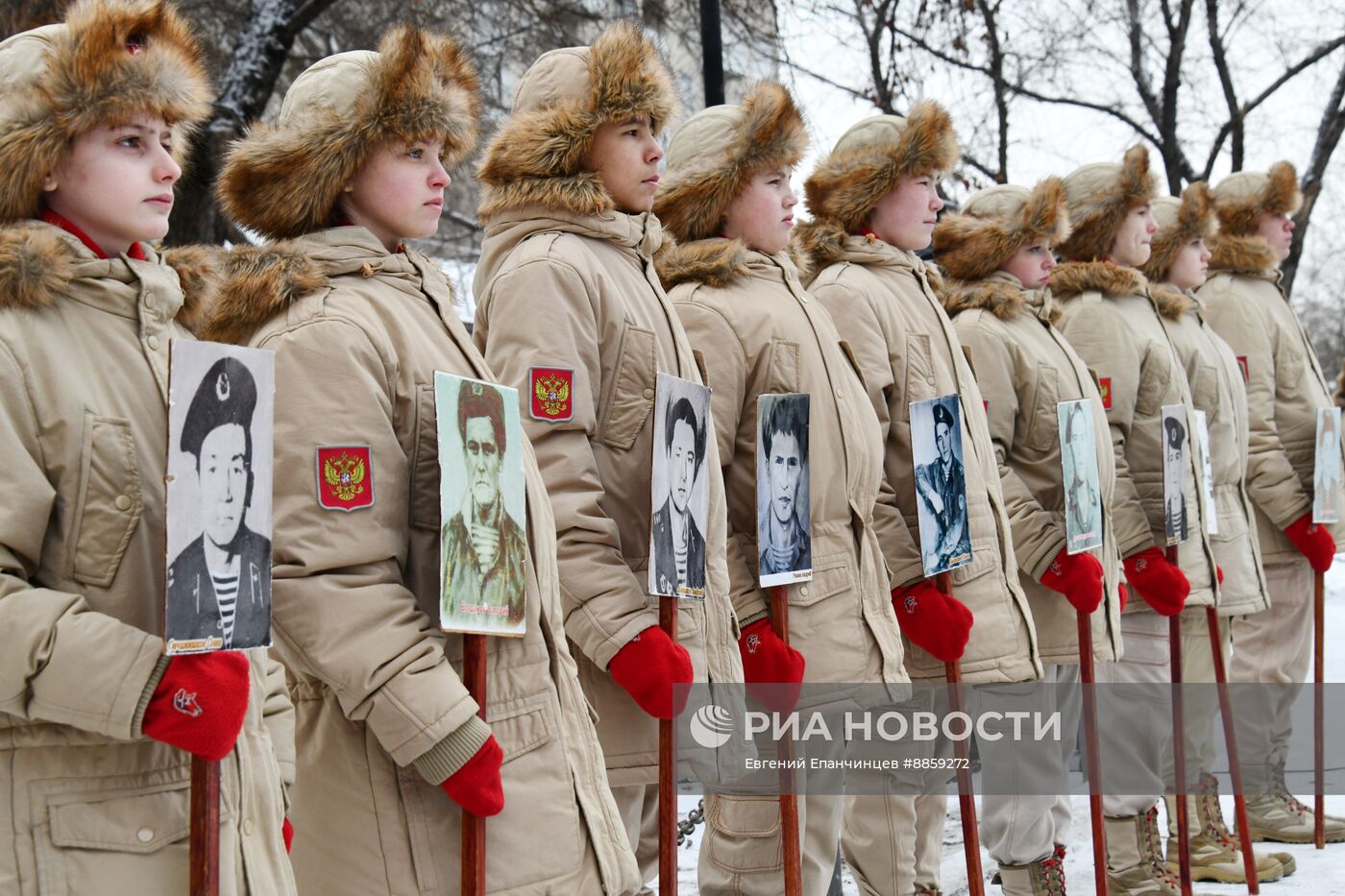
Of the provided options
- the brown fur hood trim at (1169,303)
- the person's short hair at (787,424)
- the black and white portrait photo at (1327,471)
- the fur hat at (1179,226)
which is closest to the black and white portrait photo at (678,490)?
the person's short hair at (787,424)

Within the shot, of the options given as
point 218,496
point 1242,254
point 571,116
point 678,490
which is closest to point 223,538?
point 218,496

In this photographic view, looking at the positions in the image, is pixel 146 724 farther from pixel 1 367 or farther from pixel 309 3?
pixel 309 3

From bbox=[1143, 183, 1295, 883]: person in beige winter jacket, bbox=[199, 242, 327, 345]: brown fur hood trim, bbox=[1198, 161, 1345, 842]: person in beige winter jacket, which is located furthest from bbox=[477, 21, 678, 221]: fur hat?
bbox=[1198, 161, 1345, 842]: person in beige winter jacket

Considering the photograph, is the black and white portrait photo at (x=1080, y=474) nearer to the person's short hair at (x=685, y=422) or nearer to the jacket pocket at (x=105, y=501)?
the person's short hair at (x=685, y=422)

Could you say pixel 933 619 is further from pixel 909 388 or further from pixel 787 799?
pixel 787 799

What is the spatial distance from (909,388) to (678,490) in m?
1.48

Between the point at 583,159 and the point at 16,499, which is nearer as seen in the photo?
the point at 16,499

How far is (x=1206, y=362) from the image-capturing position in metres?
6.37

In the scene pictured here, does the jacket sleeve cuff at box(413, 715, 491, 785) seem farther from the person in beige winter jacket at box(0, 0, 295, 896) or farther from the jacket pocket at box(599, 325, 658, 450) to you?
the jacket pocket at box(599, 325, 658, 450)

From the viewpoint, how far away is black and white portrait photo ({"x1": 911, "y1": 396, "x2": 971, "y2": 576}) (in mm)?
4379

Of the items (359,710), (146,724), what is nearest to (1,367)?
(146,724)

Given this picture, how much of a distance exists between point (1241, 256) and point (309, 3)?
16.1 feet

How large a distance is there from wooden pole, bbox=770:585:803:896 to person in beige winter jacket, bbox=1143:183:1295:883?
259cm

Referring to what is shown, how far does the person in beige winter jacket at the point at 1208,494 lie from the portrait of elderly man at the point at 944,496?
182 centimetres
